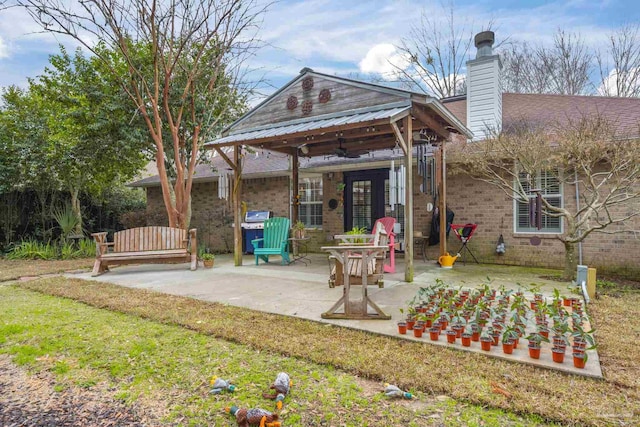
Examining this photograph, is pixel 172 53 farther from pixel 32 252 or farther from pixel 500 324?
pixel 500 324

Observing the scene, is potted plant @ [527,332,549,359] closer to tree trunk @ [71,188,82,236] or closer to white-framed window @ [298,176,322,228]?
white-framed window @ [298,176,322,228]

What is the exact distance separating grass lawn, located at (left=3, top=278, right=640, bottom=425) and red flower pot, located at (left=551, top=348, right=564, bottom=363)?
0.15m

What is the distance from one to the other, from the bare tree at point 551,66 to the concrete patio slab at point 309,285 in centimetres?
1305

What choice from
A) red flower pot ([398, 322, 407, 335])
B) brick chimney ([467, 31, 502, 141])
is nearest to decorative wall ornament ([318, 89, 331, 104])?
brick chimney ([467, 31, 502, 141])

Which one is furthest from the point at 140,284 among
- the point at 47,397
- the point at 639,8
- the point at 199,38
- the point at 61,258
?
the point at 639,8

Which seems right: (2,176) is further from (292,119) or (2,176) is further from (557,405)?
(557,405)

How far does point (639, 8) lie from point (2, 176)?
21.5m

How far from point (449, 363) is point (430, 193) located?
218 inches

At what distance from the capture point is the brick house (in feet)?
24.4

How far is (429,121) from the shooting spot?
662 centimetres

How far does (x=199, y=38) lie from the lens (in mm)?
9359

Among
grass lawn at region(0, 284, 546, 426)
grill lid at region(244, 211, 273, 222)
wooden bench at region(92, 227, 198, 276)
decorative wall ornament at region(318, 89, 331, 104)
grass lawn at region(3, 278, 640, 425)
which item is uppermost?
decorative wall ornament at region(318, 89, 331, 104)

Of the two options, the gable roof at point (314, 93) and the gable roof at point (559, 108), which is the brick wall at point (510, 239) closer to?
the gable roof at point (559, 108)

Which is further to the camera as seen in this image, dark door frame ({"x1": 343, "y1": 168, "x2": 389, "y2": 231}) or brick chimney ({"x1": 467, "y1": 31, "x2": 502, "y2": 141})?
dark door frame ({"x1": 343, "y1": 168, "x2": 389, "y2": 231})
